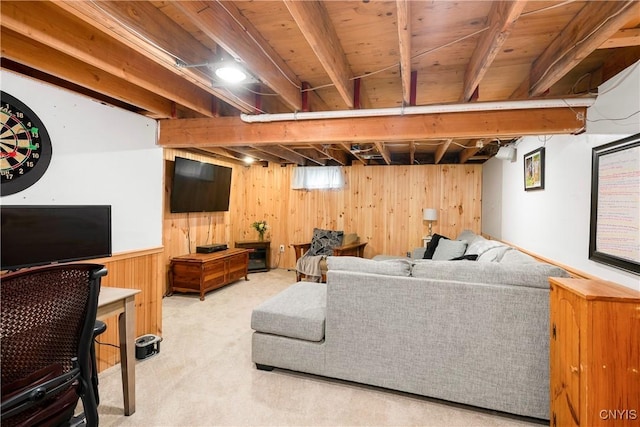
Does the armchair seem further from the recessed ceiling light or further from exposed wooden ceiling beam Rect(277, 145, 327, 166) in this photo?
the recessed ceiling light

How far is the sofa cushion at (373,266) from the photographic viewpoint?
7.37ft

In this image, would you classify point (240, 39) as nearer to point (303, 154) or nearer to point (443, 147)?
point (443, 147)

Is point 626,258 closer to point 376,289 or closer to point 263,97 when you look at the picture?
point 376,289

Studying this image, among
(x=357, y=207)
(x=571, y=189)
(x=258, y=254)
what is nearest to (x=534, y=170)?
(x=571, y=189)

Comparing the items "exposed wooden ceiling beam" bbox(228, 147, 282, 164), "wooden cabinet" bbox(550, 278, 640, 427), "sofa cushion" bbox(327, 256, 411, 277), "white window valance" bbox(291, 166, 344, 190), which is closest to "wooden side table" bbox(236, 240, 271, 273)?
"white window valance" bbox(291, 166, 344, 190)

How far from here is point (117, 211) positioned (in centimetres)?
262

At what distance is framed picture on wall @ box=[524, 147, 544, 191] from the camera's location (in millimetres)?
3033

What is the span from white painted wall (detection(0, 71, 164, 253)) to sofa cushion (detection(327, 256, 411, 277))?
1792mm

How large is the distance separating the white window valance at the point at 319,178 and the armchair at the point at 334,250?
1068mm

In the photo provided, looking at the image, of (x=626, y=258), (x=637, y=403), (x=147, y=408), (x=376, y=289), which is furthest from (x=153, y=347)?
(x=626, y=258)

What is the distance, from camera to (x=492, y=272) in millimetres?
2051

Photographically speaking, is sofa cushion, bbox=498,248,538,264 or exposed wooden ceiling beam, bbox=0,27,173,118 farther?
sofa cushion, bbox=498,248,538,264

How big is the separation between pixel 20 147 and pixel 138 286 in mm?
1418

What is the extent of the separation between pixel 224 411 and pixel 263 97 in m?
2.61
